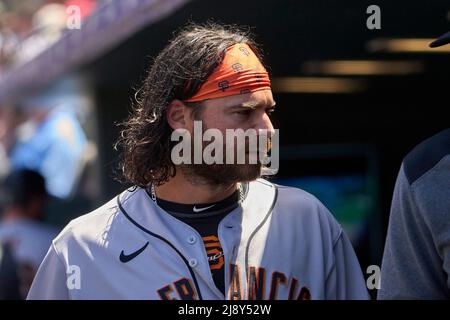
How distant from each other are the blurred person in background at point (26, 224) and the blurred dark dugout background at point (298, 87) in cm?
40

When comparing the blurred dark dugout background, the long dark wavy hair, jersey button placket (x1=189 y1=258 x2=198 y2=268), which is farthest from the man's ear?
the blurred dark dugout background

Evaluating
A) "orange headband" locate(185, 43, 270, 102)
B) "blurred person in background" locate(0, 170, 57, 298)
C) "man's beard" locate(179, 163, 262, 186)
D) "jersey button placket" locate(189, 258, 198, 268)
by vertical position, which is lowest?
"blurred person in background" locate(0, 170, 57, 298)

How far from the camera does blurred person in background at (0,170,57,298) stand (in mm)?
5062

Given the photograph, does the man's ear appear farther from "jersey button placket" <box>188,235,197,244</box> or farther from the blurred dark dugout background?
the blurred dark dugout background

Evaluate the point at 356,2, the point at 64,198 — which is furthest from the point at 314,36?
the point at 64,198

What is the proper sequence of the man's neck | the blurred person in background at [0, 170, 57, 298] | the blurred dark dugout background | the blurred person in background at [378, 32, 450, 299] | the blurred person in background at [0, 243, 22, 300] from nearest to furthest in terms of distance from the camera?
the blurred person in background at [378, 32, 450, 299]
the man's neck
the blurred dark dugout background
the blurred person in background at [0, 243, 22, 300]
the blurred person in background at [0, 170, 57, 298]

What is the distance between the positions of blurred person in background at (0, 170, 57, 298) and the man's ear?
109 inches

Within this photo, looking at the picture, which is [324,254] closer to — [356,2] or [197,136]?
[197,136]

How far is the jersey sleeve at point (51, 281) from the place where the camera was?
220 cm

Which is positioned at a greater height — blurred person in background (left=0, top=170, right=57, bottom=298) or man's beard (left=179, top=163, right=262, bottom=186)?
man's beard (left=179, top=163, right=262, bottom=186)

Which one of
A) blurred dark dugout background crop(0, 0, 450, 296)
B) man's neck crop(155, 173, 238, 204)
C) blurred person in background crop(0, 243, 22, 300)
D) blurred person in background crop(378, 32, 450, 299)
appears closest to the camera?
blurred person in background crop(378, 32, 450, 299)

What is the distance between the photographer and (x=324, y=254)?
86.1 inches

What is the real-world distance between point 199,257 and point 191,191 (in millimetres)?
202

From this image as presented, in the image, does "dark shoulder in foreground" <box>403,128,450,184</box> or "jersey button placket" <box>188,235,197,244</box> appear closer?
"dark shoulder in foreground" <box>403,128,450,184</box>
